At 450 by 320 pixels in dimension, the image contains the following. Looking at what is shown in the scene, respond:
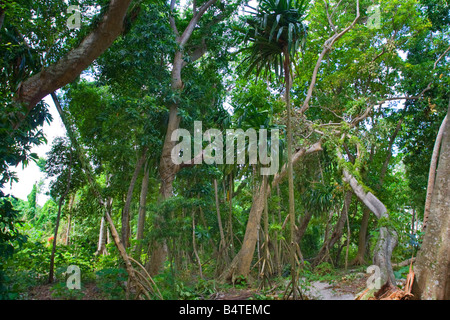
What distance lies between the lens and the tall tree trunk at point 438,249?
13.8 ft

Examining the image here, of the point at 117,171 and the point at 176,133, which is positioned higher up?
the point at 176,133

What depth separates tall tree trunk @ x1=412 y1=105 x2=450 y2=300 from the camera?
4.21 m

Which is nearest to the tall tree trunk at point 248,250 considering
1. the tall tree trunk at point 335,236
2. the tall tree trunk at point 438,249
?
the tall tree trunk at point 335,236

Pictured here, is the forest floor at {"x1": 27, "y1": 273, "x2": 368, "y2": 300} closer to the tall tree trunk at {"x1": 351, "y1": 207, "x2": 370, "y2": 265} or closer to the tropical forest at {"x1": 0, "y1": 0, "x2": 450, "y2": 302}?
the tropical forest at {"x1": 0, "y1": 0, "x2": 450, "y2": 302}

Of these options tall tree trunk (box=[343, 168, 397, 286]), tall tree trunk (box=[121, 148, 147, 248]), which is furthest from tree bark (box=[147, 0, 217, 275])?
tall tree trunk (box=[343, 168, 397, 286])

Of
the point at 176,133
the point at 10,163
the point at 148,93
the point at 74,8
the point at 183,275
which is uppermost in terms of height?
the point at 74,8

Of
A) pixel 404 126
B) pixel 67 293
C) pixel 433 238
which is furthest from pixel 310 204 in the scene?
pixel 67 293

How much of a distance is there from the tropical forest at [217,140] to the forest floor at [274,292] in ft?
0.19

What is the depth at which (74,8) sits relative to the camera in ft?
22.8

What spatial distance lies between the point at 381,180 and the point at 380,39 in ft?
16.5

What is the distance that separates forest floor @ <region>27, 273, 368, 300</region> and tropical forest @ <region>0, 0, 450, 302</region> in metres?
0.06

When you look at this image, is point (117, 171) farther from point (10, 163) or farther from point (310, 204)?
point (310, 204)

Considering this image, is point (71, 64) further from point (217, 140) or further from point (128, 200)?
point (217, 140)

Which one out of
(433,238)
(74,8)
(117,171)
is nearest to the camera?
(433,238)
